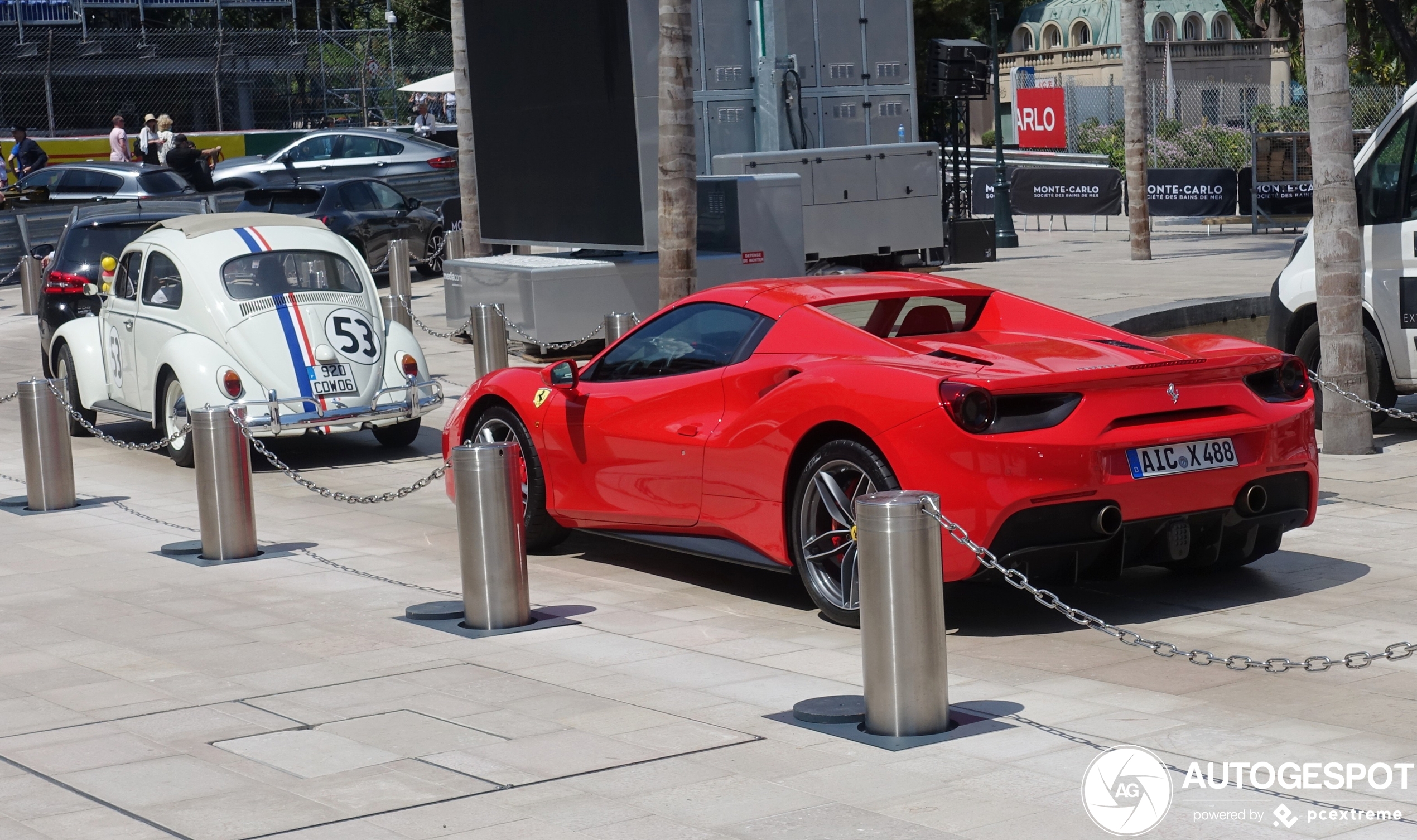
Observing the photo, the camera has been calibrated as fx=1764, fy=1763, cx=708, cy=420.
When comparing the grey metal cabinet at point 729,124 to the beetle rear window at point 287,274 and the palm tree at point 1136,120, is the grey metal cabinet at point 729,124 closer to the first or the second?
the palm tree at point 1136,120

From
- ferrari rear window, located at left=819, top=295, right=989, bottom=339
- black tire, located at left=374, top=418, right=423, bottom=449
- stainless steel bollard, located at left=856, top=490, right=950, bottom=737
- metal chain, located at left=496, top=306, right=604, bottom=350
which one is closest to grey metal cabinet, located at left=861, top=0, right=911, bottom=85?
metal chain, located at left=496, top=306, right=604, bottom=350

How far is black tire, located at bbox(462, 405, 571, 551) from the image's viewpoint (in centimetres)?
916

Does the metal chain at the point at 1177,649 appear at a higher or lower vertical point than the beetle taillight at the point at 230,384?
lower

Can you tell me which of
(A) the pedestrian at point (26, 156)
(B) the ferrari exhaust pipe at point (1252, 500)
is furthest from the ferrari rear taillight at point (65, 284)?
(A) the pedestrian at point (26, 156)

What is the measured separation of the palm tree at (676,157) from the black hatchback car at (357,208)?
36.9 feet

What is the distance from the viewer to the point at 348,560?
9.57 m

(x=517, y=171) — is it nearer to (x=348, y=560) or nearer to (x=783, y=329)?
(x=348, y=560)

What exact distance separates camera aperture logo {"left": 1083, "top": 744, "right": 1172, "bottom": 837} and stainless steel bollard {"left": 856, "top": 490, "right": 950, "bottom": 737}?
0.62 m

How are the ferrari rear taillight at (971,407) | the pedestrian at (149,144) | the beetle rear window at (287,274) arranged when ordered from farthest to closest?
the pedestrian at (149,144) < the beetle rear window at (287,274) < the ferrari rear taillight at (971,407)

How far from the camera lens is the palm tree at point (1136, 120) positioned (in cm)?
2519

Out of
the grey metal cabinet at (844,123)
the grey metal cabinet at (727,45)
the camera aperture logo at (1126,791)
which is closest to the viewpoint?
the camera aperture logo at (1126,791)

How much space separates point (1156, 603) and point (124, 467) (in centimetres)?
846

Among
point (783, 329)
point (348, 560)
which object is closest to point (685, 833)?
point (783, 329)

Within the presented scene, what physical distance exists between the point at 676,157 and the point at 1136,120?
1321 centimetres
